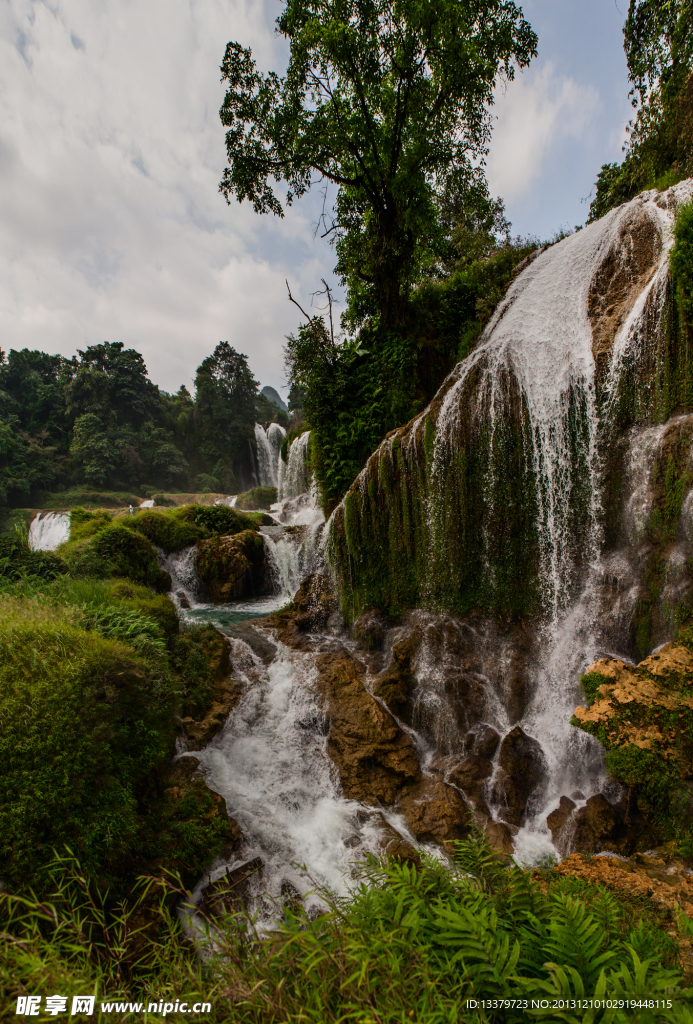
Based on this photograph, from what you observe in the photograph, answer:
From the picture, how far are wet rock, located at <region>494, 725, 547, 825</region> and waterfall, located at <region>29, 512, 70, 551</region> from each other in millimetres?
20479

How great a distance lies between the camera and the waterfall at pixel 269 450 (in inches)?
1510

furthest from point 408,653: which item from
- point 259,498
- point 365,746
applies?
point 259,498

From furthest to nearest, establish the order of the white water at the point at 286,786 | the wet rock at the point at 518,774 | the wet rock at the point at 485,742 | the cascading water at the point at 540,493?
the cascading water at the point at 540,493 < the wet rock at the point at 485,742 < the wet rock at the point at 518,774 < the white water at the point at 286,786

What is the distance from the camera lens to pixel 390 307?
12500mm

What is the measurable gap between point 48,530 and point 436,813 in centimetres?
2241

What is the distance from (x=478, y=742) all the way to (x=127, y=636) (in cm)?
550

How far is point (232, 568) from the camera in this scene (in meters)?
13.3

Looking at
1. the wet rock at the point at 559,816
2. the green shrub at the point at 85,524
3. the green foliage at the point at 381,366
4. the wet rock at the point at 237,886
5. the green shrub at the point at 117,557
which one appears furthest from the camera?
the green shrub at the point at 85,524

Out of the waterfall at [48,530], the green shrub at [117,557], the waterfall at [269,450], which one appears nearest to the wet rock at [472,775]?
the green shrub at [117,557]

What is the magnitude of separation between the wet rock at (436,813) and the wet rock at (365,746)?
0.25m

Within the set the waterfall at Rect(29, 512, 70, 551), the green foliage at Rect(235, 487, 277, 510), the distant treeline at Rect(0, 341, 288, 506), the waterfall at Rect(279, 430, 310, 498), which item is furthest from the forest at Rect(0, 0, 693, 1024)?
the distant treeline at Rect(0, 341, 288, 506)

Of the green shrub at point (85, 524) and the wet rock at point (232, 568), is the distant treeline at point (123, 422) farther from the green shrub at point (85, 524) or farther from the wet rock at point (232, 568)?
the wet rock at point (232, 568)

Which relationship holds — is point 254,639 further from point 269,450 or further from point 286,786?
point 269,450

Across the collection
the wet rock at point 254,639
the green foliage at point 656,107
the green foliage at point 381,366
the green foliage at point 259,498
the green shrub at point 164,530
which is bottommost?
the wet rock at point 254,639
